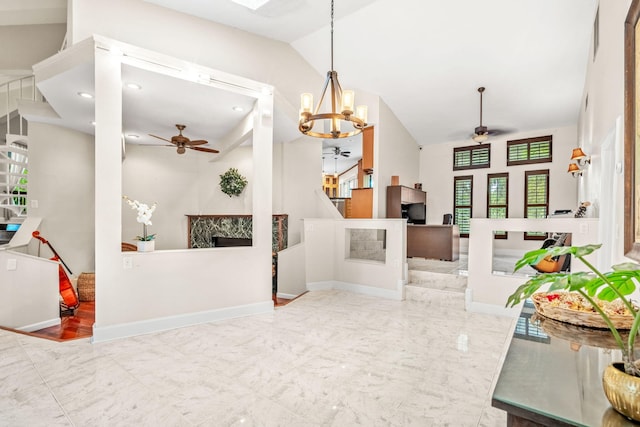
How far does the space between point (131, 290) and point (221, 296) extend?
3.42ft

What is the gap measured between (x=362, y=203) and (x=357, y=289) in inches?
78.3

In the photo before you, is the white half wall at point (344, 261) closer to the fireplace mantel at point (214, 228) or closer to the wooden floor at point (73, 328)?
the fireplace mantel at point (214, 228)

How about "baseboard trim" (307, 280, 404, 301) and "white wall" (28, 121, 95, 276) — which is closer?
"baseboard trim" (307, 280, 404, 301)

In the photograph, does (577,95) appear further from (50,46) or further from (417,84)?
(50,46)

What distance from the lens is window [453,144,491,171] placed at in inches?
324

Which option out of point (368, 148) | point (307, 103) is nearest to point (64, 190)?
point (307, 103)

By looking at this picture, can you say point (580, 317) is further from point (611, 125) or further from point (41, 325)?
point (41, 325)

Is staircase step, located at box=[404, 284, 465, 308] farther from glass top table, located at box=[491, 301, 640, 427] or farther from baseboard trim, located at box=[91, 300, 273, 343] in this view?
glass top table, located at box=[491, 301, 640, 427]

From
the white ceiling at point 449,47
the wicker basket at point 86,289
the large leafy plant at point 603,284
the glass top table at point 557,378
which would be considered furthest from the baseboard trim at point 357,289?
the large leafy plant at point 603,284

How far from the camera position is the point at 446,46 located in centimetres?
526

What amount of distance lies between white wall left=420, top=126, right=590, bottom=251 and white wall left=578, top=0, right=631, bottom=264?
402 centimetres

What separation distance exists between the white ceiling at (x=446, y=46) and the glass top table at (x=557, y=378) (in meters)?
4.81

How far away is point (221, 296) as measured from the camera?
4.08 meters

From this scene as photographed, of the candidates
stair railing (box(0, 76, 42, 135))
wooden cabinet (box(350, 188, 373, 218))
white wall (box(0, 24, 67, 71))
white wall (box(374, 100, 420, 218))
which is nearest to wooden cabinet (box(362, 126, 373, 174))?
white wall (box(374, 100, 420, 218))
